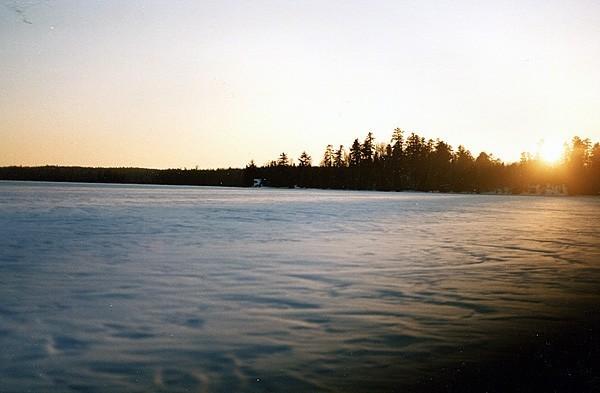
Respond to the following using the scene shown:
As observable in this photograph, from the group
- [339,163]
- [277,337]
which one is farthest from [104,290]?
[339,163]

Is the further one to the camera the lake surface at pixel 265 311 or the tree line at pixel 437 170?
the tree line at pixel 437 170

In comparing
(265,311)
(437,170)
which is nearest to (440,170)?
(437,170)

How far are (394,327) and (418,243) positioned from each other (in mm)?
9374

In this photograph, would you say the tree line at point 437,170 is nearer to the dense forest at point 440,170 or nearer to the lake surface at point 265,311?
Answer: the dense forest at point 440,170

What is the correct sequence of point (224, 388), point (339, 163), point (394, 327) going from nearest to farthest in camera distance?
1. point (224, 388)
2. point (394, 327)
3. point (339, 163)

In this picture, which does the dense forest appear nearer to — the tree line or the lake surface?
the tree line

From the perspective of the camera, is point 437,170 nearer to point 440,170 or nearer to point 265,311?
point 440,170

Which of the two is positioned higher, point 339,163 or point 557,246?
point 339,163

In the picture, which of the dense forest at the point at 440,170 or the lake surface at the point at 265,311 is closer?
the lake surface at the point at 265,311

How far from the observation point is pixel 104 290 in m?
7.76

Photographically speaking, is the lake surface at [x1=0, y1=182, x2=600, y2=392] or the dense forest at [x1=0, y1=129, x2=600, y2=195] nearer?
the lake surface at [x1=0, y1=182, x2=600, y2=392]

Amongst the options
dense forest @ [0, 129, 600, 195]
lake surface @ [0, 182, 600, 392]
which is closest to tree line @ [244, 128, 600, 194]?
dense forest @ [0, 129, 600, 195]

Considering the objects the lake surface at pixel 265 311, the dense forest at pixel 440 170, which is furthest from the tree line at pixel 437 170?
the lake surface at pixel 265 311

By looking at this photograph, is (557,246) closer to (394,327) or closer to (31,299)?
(394,327)
